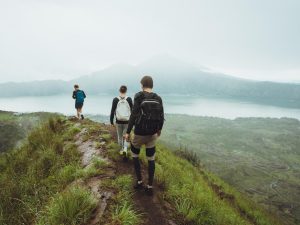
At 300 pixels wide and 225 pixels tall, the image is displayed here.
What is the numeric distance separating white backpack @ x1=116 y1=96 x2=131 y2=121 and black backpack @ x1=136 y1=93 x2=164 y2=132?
95.3 inches

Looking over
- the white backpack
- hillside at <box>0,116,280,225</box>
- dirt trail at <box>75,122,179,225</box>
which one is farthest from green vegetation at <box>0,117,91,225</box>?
the white backpack

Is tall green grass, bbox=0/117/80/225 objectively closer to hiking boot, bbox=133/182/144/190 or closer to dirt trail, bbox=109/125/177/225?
hiking boot, bbox=133/182/144/190

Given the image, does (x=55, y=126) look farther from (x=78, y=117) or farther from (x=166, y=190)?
(x=166, y=190)

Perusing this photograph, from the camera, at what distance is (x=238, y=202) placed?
1296 centimetres

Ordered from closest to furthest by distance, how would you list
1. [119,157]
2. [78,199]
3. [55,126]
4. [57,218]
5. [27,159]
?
[57,218] → [78,199] → [119,157] → [27,159] → [55,126]

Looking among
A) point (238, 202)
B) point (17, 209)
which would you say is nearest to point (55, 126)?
point (17, 209)

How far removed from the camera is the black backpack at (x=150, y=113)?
18.7 feet

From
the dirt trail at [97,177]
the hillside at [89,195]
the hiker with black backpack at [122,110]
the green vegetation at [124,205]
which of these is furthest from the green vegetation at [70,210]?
the hiker with black backpack at [122,110]

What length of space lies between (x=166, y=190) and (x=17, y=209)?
12.3 ft

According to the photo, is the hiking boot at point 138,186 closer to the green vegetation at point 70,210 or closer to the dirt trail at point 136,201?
the dirt trail at point 136,201

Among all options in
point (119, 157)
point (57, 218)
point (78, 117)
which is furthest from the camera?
point (78, 117)

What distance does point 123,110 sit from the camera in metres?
8.23

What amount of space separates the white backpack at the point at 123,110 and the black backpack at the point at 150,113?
95.3 inches

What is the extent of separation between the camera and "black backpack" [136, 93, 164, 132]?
5.71m
